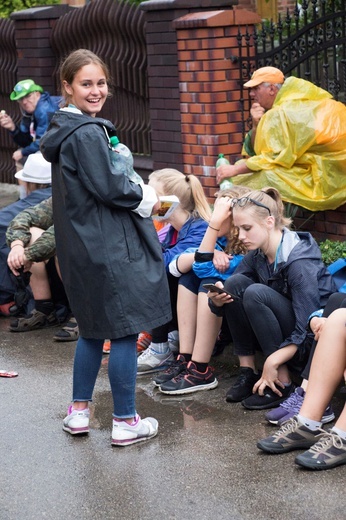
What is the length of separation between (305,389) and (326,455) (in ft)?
1.97

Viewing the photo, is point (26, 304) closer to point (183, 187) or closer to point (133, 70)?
point (183, 187)

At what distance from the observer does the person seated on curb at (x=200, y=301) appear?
563 cm

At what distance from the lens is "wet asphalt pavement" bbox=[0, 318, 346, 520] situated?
4.27 meters

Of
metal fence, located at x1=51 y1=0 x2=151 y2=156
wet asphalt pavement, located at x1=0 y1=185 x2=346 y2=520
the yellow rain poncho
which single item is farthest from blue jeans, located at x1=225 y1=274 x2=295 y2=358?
metal fence, located at x1=51 y1=0 x2=151 y2=156

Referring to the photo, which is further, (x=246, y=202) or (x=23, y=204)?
(x=23, y=204)

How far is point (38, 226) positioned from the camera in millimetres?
7234

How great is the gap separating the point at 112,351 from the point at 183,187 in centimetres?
139

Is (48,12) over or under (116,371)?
over

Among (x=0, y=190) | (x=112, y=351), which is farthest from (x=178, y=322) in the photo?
(x=0, y=190)

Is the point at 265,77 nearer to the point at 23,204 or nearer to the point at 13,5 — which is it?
the point at 23,204

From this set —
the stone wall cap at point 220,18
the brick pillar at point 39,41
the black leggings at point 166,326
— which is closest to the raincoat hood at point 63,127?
the black leggings at point 166,326

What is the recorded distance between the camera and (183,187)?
6.01 m

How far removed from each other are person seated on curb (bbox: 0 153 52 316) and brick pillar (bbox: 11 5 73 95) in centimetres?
365

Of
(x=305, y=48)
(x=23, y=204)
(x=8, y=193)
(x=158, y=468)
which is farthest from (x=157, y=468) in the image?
(x=8, y=193)
